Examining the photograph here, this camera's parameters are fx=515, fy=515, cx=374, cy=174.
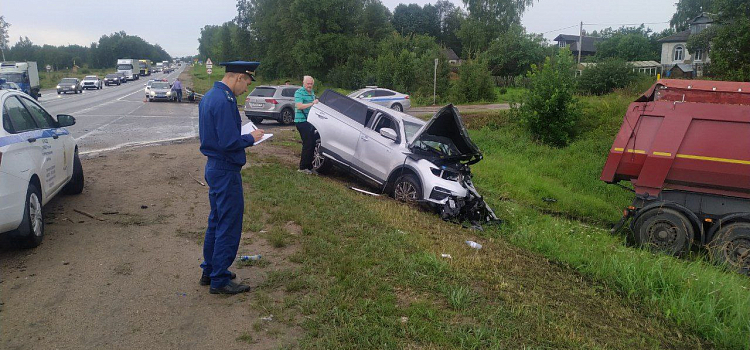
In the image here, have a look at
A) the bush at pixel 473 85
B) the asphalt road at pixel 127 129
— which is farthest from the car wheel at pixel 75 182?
the bush at pixel 473 85

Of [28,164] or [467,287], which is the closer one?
[467,287]

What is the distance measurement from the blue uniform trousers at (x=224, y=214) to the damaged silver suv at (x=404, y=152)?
14.9 ft

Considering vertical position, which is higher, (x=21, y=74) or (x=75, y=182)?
(x=21, y=74)

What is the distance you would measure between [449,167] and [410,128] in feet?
4.29

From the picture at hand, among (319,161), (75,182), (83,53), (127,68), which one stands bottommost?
(319,161)

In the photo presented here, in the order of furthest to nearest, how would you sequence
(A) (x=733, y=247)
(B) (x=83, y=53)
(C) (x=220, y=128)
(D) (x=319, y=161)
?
(B) (x=83, y=53) < (D) (x=319, y=161) < (A) (x=733, y=247) < (C) (x=220, y=128)

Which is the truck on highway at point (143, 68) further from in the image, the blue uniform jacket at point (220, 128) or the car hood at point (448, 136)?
the blue uniform jacket at point (220, 128)

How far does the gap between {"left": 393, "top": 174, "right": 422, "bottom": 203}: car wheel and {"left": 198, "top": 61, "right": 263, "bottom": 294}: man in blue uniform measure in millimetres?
4623

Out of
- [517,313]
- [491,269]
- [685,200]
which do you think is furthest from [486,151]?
[517,313]

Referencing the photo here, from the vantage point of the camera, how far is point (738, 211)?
844cm

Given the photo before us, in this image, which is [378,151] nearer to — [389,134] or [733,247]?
[389,134]

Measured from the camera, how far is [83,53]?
12138 centimetres

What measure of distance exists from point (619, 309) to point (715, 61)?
975 inches

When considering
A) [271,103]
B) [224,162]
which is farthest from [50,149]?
[271,103]
